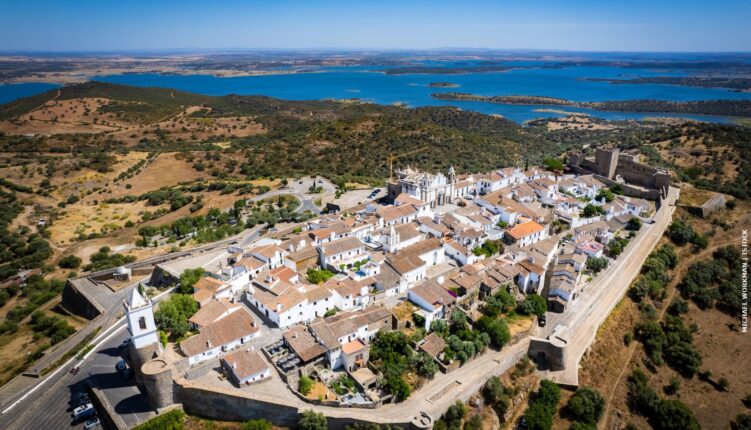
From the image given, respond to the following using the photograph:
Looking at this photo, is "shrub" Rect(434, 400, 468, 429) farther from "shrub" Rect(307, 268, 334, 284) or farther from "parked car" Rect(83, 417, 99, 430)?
"parked car" Rect(83, 417, 99, 430)

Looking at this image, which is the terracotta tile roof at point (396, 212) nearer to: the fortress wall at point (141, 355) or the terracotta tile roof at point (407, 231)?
the terracotta tile roof at point (407, 231)

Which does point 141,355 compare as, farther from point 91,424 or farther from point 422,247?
point 422,247

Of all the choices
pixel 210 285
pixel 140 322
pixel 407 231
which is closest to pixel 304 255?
pixel 210 285

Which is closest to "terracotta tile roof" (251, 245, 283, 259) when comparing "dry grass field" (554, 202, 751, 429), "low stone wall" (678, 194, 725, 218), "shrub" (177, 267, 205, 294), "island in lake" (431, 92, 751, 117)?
"shrub" (177, 267, 205, 294)

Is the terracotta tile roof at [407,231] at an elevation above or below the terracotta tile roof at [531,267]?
above

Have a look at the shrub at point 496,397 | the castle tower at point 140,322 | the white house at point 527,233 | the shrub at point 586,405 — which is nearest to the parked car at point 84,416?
the castle tower at point 140,322

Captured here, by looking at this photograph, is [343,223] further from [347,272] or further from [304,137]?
[304,137]
